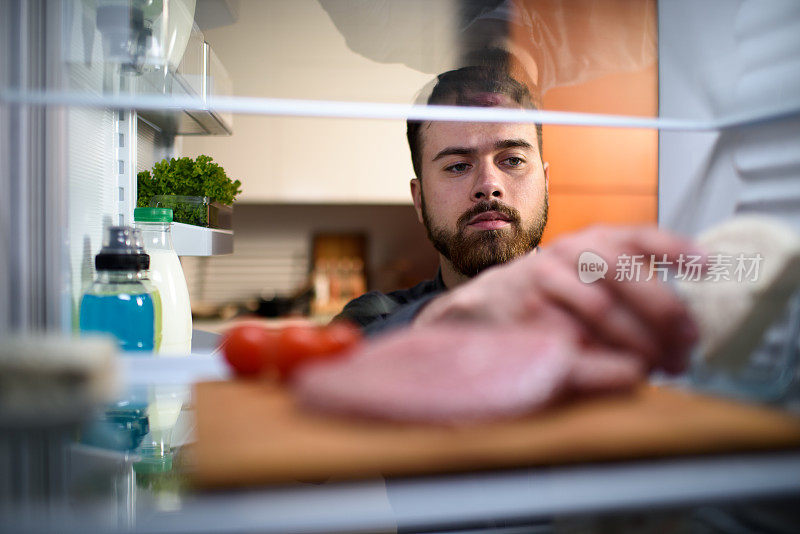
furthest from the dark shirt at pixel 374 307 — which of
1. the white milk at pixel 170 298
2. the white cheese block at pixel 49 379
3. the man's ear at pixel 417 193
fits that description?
Answer: the white cheese block at pixel 49 379

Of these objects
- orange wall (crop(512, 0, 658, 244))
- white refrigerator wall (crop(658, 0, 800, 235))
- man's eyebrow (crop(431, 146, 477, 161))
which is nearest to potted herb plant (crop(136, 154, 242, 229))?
man's eyebrow (crop(431, 146, 477, 161))

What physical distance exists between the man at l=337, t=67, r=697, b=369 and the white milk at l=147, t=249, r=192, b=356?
217 mm

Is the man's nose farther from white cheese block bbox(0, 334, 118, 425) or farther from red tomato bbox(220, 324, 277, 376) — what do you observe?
white cheese block bbox(0, 334, 118, 425)

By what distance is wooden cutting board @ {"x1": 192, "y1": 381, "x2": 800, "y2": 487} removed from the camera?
1.07 feet

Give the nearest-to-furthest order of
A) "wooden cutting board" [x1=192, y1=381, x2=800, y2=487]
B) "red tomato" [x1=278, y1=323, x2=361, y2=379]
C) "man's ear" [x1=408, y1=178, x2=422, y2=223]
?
"wooden cutting board" [x1=192, y1=381, x2=800, y2=487], "red tomato" [x1=278, y1=323, x2=361, y2=379], "man's ear" [x1=408, y1=178, x2=422, y2=223]

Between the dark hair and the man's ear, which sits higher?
the dark hair

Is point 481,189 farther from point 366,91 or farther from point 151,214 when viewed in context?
point 151,214

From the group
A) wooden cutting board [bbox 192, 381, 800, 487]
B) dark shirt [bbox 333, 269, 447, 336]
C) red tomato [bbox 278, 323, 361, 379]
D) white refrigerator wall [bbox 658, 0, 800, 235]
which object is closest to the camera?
wooden cutting board [bbox 192, 381, 800, 487]

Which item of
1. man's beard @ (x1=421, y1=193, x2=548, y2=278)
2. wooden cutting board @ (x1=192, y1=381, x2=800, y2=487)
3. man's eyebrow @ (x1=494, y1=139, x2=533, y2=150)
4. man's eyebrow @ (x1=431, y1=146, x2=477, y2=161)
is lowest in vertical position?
wooden cutting board @ (x1=192, y1=381, x2=800, y2=487)

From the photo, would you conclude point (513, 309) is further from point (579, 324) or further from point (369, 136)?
point (369, 136)

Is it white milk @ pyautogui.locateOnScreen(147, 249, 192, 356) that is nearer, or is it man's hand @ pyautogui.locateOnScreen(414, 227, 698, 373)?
man's hand @ pyautogui.locateOnScreen(414, 227, 698, 373)

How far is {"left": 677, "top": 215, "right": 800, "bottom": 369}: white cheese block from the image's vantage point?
500 millimetres

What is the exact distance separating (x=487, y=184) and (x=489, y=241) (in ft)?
0.25

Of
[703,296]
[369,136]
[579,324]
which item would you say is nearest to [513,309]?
[579,324]
